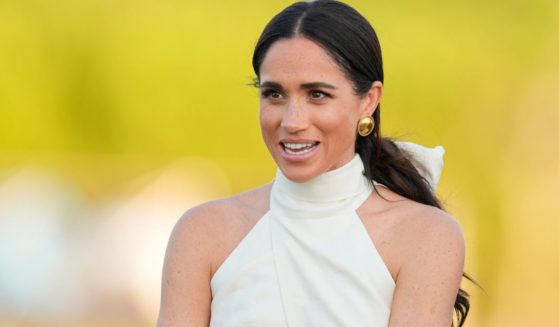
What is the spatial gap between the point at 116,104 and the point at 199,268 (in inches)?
87.9

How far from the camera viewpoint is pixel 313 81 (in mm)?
1921

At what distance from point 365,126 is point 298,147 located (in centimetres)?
16

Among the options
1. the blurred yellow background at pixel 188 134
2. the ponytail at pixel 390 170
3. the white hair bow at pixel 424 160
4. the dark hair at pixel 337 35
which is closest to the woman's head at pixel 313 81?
the dark hair at pixel 337 35

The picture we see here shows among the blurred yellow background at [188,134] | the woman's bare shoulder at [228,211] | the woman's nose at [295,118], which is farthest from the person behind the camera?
the blurred yellow background at [188,134]

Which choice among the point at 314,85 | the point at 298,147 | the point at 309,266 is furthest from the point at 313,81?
the point at 309,266

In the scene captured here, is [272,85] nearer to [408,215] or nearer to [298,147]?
[298,147]

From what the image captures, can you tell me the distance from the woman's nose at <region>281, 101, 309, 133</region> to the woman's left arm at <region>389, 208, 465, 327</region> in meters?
0.29

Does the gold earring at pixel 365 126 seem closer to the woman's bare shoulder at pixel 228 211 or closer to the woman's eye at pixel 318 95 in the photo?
the woman's eye at pixel 318 95

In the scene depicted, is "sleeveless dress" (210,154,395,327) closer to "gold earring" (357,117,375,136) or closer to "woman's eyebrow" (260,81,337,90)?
"gold earring" (357,117,375,136)

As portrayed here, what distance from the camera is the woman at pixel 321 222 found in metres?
1.95

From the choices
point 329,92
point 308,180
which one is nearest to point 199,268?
point 308,180

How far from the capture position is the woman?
6.39 feet

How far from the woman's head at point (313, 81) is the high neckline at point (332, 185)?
5 cm

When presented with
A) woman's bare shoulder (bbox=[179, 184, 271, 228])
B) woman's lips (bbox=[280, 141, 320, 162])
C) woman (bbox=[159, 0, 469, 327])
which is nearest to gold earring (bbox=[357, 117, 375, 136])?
woman (bbox=[159, 0, 469, 327])
